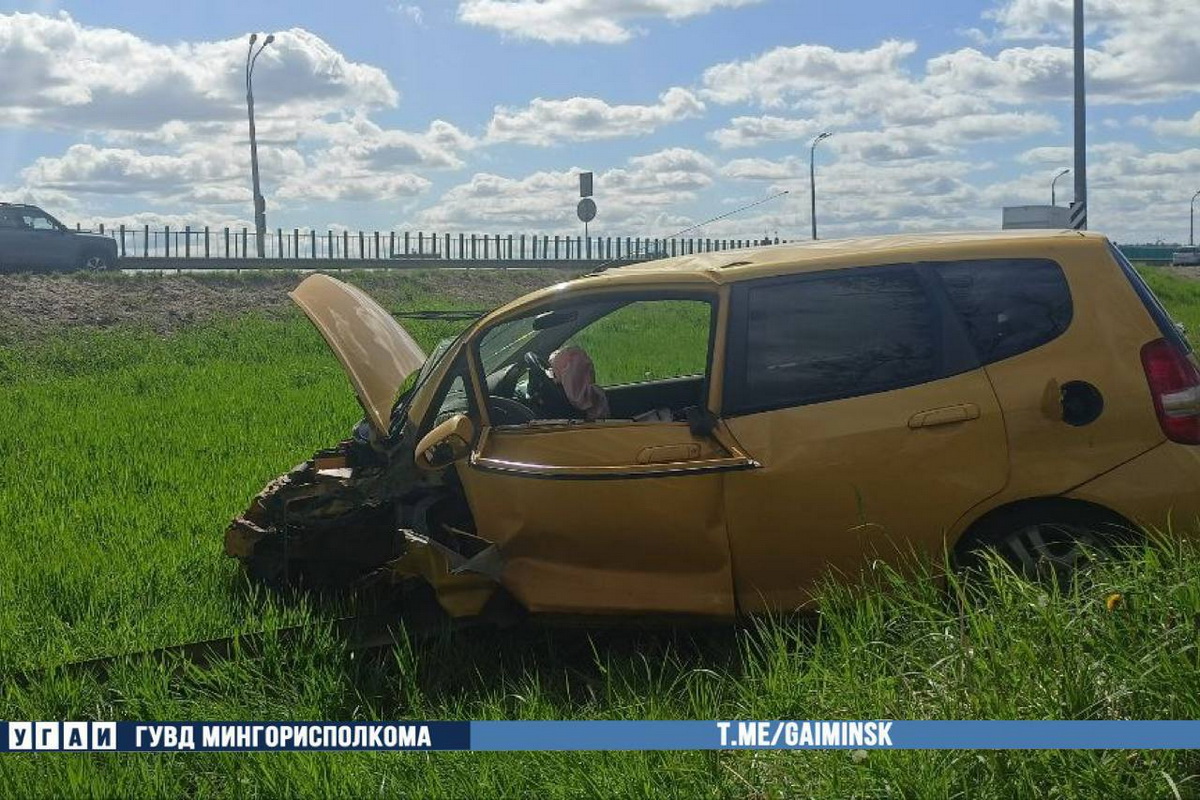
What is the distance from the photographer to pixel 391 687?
4.61 m

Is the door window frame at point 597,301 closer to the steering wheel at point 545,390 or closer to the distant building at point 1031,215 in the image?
the steering wheel at point 545,390

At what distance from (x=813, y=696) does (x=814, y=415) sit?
1149 mm

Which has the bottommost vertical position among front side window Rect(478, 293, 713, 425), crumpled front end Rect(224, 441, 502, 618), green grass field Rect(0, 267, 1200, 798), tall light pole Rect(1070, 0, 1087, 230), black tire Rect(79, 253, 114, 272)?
green grass field Rect(0, 267, 1200, 798)

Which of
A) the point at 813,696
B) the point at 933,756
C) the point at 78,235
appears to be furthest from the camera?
the point at 78,235

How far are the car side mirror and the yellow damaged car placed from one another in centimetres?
1

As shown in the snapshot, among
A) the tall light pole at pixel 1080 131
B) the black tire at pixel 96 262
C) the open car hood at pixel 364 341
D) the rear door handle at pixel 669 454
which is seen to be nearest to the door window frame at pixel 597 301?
the rear door handle at pixel 669 454

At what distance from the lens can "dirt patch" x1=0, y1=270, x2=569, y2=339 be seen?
70.3ft

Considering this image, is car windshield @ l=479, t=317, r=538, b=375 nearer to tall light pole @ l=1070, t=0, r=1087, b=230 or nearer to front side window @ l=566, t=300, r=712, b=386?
front side window @ l=566, t=300, r=712, b=386

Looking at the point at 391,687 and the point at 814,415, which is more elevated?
the point at 814,415

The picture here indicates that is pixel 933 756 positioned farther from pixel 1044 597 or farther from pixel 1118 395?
pixel 1118 395

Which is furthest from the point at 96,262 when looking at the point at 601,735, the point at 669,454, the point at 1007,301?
the point at 601,735

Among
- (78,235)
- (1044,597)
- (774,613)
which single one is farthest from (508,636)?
(78,235)

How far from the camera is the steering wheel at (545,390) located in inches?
208

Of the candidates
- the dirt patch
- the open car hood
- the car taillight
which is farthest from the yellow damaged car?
the dirt patch
